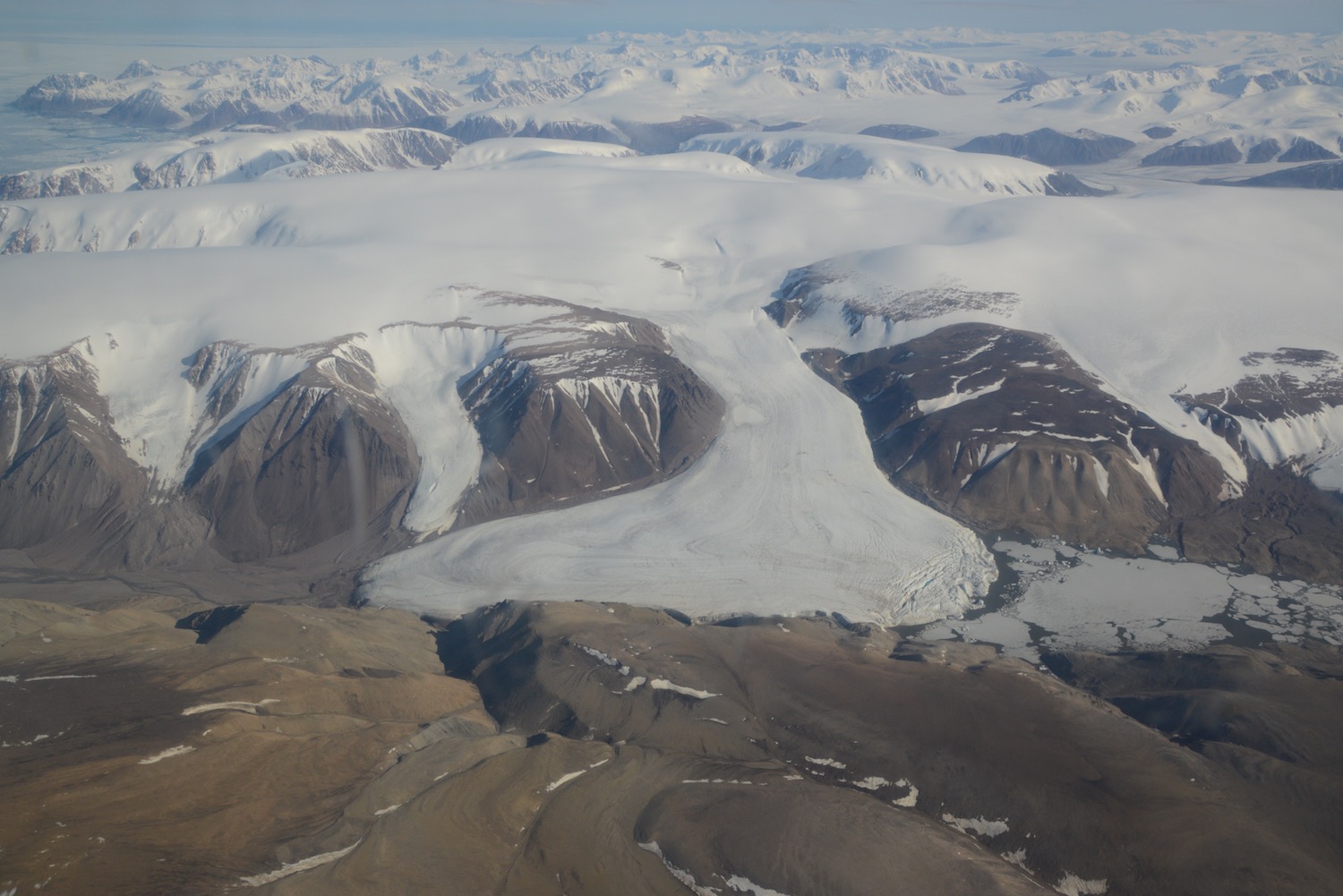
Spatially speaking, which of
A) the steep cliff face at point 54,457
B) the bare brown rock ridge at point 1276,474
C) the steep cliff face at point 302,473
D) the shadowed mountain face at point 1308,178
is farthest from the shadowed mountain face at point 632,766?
the shadowed mountain face at point 1308,178

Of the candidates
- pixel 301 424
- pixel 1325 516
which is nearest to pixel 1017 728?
pixel 1325 516

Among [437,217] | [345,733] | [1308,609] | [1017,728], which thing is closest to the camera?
[345,733]

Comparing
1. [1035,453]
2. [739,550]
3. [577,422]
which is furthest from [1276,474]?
[577,422]

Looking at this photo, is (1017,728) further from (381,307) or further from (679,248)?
(679,248)

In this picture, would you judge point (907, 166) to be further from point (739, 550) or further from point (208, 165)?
point (739, 550)

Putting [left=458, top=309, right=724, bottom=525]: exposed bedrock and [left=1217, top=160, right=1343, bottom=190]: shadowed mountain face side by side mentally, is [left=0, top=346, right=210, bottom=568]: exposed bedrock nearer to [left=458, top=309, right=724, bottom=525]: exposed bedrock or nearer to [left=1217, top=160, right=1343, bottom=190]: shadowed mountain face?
[left=458, top=309, right=724, bottom=525]: exposed bedrock

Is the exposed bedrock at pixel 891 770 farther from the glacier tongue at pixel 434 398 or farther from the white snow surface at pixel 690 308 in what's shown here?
the glacier tongue at pixel 434 398
